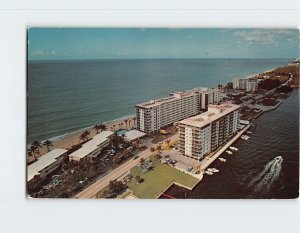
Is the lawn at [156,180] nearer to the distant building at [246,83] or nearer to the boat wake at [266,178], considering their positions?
the boat wake at [266,178]

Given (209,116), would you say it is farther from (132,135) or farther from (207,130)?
(132,135)

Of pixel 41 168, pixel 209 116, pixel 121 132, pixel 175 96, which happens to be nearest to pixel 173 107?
pixel 175 96

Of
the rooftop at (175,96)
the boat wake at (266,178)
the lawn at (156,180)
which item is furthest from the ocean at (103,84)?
the boat wake at (266,178)
